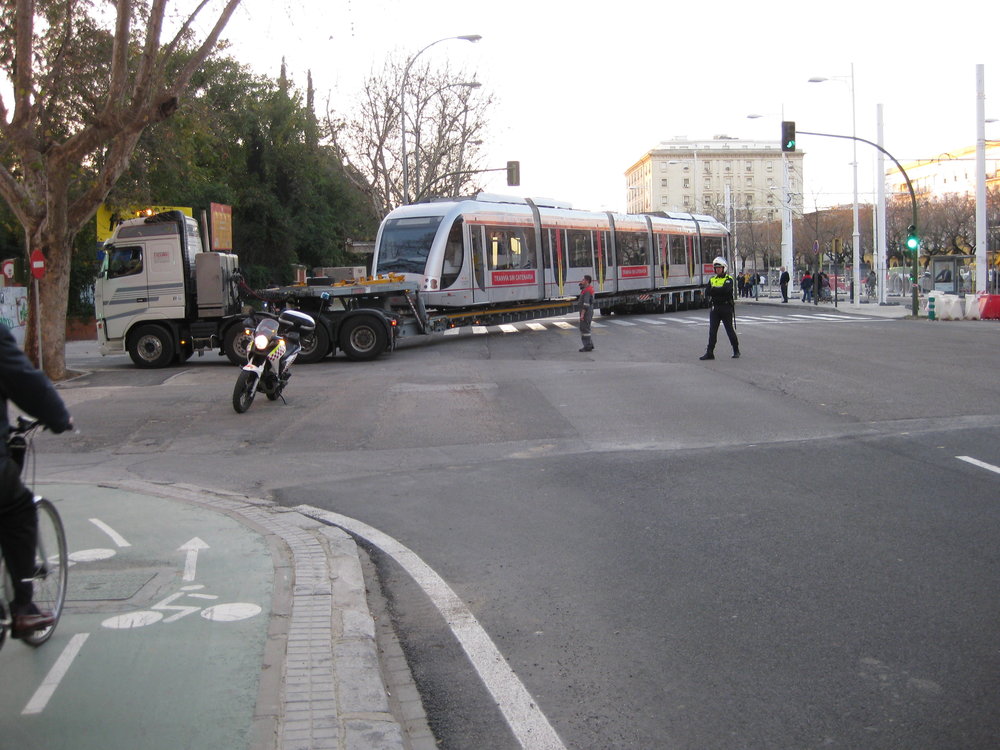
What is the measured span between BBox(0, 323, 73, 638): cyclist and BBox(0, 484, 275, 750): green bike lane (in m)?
0.34

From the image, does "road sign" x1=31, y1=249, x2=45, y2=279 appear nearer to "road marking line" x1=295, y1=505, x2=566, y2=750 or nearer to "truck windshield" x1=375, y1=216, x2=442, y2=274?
"truck windshield" x1=375, y1=216, x2=442, y2=274

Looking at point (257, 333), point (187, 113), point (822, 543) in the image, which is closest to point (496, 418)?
point (257, 333)

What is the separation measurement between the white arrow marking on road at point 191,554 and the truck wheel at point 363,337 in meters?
14.9

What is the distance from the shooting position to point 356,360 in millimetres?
21734

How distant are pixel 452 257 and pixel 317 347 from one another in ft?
17.0

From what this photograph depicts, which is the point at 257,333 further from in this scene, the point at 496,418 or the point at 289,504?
the point at 289,504

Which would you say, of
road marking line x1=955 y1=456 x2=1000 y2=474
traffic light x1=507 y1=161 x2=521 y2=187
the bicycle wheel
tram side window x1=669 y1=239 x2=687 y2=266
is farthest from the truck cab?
tram side window x1=669 y1=239 x2=687 y2=266

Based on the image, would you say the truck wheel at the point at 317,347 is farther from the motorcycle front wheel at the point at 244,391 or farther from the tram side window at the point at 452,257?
the motorcycle front wheel at the point at 244,391

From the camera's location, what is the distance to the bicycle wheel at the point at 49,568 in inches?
177

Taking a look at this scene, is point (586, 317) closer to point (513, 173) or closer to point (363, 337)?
point (363, 337)

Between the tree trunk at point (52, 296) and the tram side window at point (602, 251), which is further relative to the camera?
the tram side window at point (602, 251)

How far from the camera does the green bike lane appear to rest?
3.81 meters

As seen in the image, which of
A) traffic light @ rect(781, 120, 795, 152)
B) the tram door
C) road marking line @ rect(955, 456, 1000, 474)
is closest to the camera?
road marking line @ rect(955, 456, 1000, 474)

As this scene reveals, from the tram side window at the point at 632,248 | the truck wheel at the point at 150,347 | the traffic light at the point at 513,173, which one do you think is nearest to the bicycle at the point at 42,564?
the truck wheel at the point at 150,347
